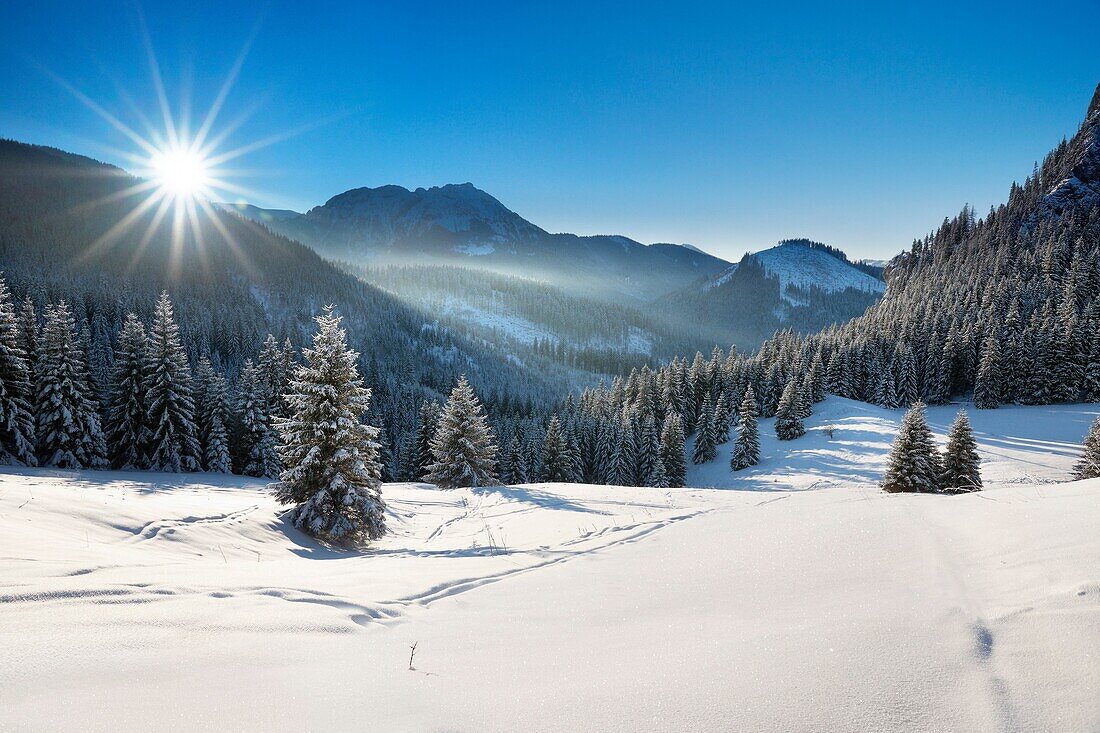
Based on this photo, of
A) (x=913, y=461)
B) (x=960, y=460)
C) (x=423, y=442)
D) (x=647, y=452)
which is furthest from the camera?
(x=647, y=452)

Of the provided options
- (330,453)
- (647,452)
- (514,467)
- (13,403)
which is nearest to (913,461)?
(647,452)

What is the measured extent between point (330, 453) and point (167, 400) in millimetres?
20130

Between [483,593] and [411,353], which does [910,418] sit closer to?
[483,593]

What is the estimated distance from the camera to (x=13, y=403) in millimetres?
22938

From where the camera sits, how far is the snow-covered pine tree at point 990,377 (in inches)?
2031

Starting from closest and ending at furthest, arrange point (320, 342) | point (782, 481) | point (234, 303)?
point (320, 342)
point (782, 481)
point (234, 303)

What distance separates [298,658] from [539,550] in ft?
21.3

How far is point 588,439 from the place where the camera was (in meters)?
52.1

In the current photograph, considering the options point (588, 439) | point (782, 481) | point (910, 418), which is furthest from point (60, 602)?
point (588, 439)

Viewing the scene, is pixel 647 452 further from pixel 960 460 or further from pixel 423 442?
pixel 960 460

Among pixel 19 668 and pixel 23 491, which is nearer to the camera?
pixel 19 668

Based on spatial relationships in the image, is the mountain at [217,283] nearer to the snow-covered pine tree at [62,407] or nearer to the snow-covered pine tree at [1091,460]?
the snow-covered pine tree at [62,407]

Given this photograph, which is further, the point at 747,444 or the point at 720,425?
the point at 720,425

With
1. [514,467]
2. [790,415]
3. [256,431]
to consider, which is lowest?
[514,467]
